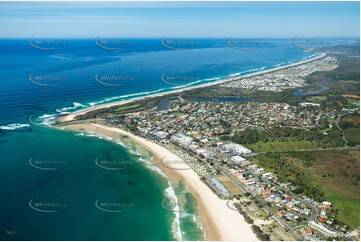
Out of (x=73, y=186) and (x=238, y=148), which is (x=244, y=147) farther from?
(x=73, y=186)

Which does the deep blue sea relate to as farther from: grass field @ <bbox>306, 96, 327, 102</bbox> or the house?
grass field @ <bbox>306, 96, 327, 102</bbox>

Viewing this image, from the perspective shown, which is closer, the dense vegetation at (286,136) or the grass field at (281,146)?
the grass field at (281,146)

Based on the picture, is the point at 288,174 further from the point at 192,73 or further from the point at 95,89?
the point at 192,73

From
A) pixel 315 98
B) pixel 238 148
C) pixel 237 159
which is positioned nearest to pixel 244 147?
pixel 238 148

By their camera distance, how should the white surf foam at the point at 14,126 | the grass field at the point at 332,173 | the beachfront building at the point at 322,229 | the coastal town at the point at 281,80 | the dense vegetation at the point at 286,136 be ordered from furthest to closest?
the coastal town at the point at 281,80
the white surf foam at the point at 14,126
the dense vegetation at the point at 286,136
the grass field at the point at 332,173
the beachfront building at the point at 322,229

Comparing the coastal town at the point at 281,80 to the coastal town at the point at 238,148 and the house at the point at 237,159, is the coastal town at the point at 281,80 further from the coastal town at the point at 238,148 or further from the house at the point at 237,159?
the house at the point at 237,159

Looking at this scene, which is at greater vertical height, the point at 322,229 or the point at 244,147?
the point at 244,147

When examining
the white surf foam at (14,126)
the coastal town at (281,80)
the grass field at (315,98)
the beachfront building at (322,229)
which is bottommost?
the beachfront building at (322,229)

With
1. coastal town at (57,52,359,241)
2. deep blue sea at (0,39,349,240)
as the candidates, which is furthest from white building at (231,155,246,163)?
deep blue sea at (0,39,349,240)

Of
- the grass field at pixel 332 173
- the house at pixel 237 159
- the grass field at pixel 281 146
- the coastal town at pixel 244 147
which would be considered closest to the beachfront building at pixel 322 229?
the coastal town at pixel 244 147
